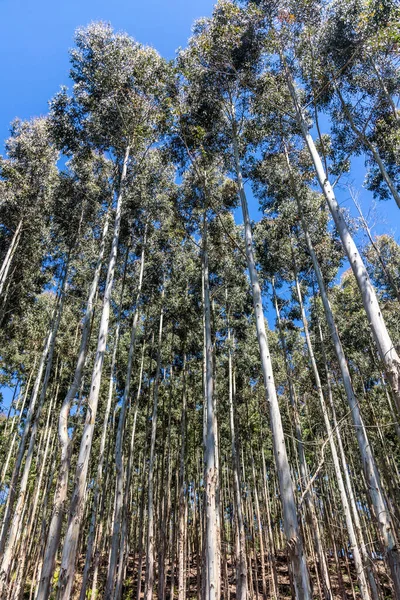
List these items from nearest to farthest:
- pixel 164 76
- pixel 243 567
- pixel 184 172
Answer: pixel 243 567 < pixel 164 76 < pixel 184 172

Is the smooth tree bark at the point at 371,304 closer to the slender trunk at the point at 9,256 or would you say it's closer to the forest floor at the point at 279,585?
the slender trunk at the point at 9,256

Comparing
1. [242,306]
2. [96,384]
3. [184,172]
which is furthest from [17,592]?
[184,172]

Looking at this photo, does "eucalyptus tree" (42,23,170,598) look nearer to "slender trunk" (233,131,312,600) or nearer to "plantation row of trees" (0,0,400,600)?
"plantation row of trees" (0,0,400,600)

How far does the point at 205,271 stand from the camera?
8.57m

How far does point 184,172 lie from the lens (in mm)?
10969

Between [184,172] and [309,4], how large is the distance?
16.7 ft

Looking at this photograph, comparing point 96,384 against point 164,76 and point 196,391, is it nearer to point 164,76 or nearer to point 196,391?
point 164,76

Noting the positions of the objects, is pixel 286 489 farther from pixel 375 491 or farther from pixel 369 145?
pixel 369 145

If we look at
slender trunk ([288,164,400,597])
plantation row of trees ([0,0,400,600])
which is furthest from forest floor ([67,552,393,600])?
slender trunk ([288,164,400,597])

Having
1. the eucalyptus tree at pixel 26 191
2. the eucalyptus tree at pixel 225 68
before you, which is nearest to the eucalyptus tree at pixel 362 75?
the eucalyptus tree at pixel 225 68

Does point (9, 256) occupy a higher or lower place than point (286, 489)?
higher

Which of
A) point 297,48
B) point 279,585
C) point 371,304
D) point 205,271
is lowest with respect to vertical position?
point 279,585

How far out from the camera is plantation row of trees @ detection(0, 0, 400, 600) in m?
6.18

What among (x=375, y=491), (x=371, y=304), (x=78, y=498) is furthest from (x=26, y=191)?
(x=375, y=491)
